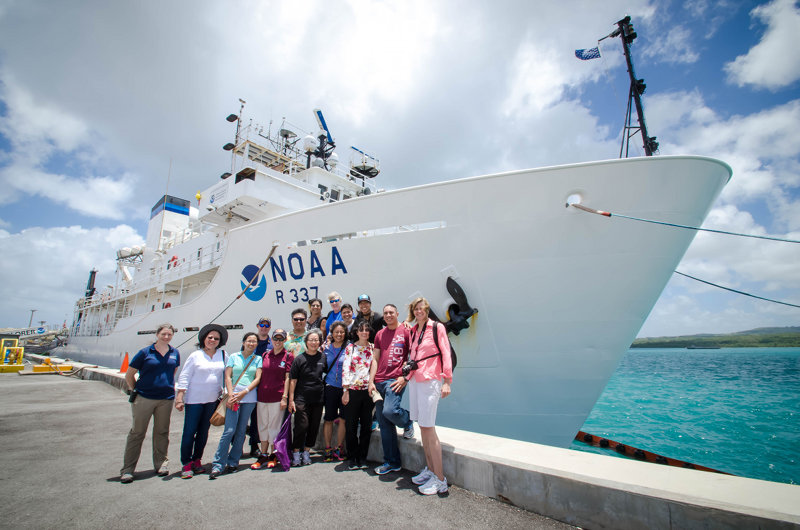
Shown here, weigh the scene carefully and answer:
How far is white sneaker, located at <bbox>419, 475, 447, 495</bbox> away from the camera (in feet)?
8.75

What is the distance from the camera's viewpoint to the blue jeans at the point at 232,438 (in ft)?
10.8

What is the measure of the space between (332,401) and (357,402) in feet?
1.35

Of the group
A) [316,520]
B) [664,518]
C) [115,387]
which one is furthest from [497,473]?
[115,387]

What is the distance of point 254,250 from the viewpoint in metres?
7.14

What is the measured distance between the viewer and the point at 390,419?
9.96 ft

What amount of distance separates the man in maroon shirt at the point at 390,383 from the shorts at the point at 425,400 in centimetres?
13

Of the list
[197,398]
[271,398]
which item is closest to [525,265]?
[271,398]

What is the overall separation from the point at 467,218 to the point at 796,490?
3668 millimetres

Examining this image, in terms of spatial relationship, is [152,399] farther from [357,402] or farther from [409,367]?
[409,367]

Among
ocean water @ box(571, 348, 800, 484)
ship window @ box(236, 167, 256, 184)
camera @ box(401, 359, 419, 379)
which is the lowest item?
ocean water @ box(571, 348, 800, 484)

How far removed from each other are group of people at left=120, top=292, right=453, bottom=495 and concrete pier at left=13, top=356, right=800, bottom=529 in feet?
1.52

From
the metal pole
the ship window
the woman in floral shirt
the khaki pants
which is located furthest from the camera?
the ship window

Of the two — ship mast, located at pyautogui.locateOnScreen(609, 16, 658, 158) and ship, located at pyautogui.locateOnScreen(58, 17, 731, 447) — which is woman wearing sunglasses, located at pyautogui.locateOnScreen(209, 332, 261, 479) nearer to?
ship, located at pyautogui.locateOnScreen(58, 17, 731, 447)

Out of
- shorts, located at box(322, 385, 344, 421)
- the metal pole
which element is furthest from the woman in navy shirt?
the metal pole
